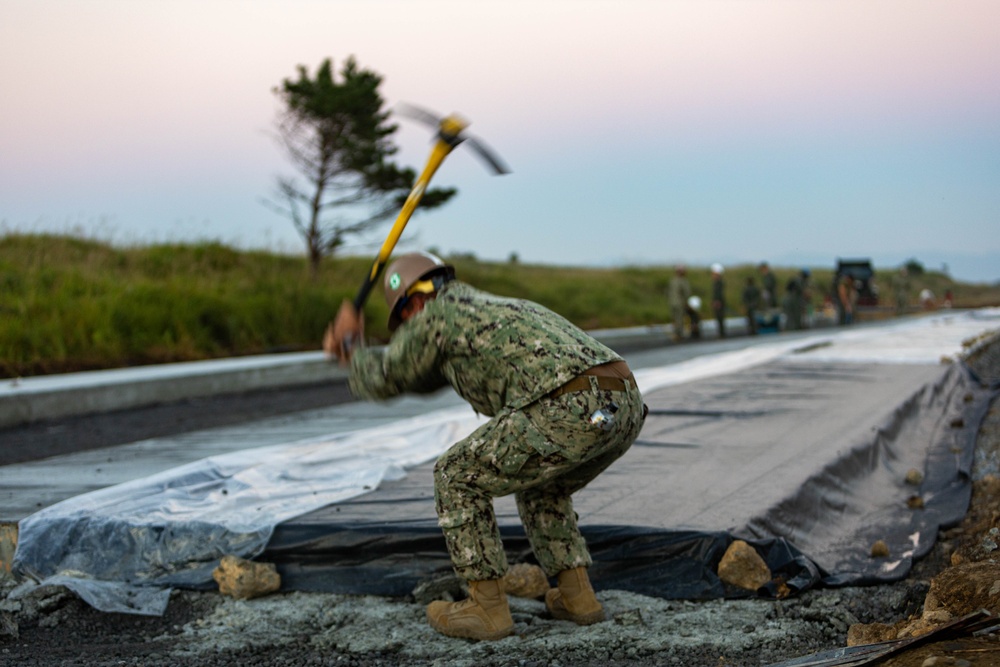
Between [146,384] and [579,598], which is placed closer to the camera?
[579,598]

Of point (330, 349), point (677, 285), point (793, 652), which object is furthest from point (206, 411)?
point (677, 285)

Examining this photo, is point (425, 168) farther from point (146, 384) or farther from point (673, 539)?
point (146, 384)

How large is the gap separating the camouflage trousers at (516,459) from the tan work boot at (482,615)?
0.07m

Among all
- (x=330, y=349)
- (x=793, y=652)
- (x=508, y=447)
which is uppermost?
(x=330, y=349)

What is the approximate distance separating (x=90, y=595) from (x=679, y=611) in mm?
2364

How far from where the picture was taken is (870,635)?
2.87 meters

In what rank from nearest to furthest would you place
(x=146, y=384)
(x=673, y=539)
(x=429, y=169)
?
1. (x=429, y=169)
2. (x=673, y=539)
3. (x=146, y=384)

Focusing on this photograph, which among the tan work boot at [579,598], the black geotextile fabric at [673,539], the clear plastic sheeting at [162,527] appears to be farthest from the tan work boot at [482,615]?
the clear plastic sheeting at [162,527]

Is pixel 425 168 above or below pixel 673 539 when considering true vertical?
above

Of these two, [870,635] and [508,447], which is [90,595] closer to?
[508,447]

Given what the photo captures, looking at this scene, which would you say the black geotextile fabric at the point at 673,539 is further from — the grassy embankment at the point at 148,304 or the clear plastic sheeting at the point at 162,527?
the grassy embankment at the point at 148,304

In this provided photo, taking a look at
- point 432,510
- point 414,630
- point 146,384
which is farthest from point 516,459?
point 146,384

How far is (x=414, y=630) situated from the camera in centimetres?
360

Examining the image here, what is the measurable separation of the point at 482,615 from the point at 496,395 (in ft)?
2.57
